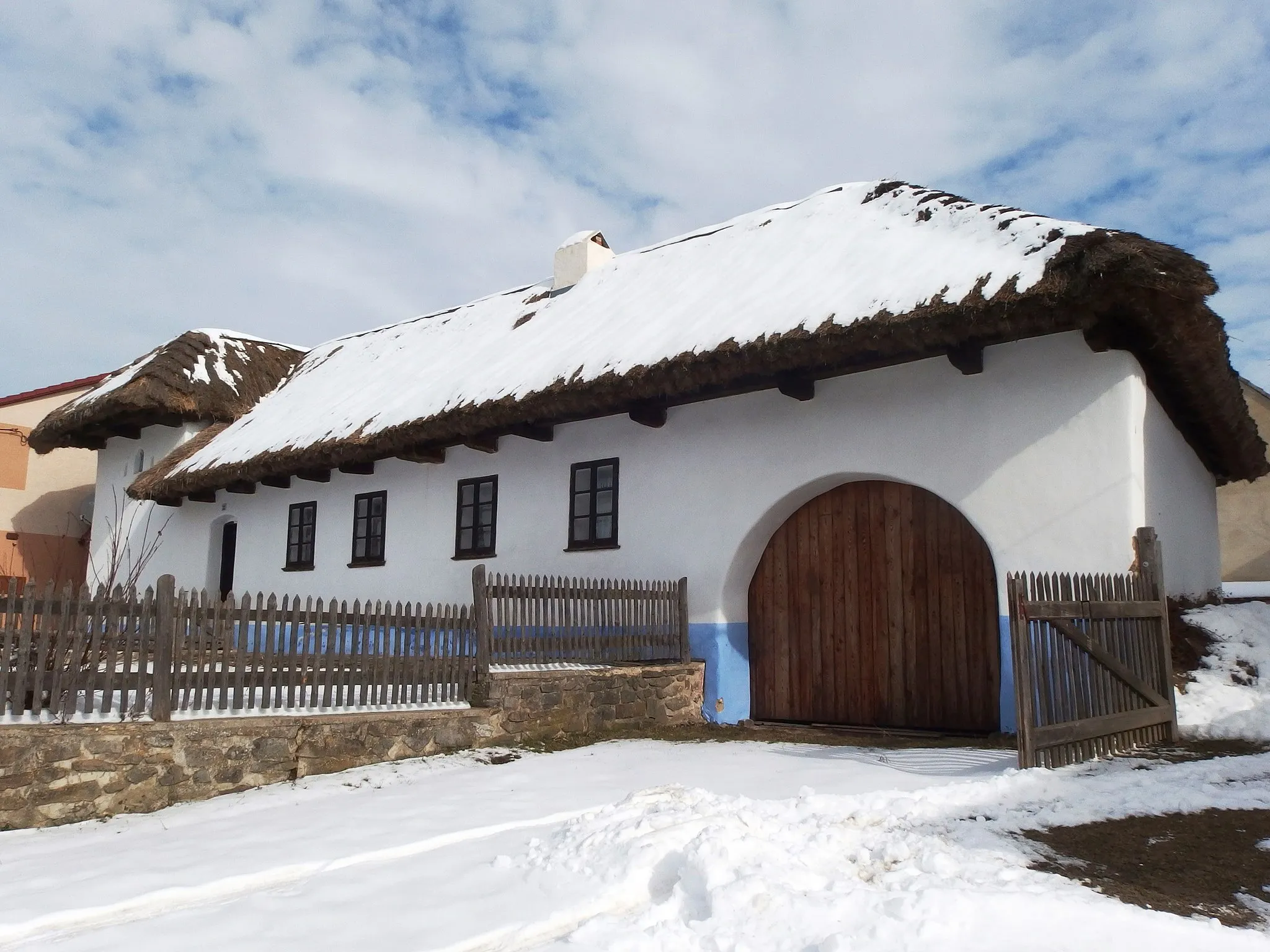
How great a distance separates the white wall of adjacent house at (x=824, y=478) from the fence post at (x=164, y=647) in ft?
17.1

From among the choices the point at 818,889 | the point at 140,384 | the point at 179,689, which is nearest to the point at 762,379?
the point at 179,689

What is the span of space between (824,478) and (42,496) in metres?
18.4

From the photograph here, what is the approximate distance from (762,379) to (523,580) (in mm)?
2941

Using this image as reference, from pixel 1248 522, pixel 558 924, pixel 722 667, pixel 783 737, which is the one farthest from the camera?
pixel 1248 522

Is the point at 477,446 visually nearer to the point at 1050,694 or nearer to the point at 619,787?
the point at 619,787

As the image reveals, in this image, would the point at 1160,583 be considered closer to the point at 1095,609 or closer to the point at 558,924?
the point at 1095,609

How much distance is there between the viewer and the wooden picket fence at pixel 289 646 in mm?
→ 6371

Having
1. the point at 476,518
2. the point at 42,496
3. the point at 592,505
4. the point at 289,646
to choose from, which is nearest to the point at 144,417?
the point at 42,496

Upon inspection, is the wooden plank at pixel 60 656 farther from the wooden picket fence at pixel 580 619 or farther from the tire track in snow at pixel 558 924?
the tire track in snow at pixel 558 924

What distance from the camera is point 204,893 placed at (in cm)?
448

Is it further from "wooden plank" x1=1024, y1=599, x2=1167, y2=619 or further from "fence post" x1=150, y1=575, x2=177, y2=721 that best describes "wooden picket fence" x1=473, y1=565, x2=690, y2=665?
"wooden plank" x1=1024, y1=599, x2=1167, y2=619

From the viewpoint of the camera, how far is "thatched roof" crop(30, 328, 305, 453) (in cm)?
1703

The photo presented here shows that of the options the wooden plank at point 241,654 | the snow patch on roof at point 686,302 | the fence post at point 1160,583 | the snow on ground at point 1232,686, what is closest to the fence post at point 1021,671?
the fence post at point 1160,583

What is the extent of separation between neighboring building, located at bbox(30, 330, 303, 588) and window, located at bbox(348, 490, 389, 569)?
15.4 ft
